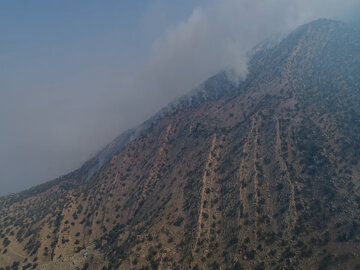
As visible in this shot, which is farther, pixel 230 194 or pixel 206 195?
pixel 206 195

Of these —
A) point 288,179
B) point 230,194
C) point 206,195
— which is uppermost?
point 206,195

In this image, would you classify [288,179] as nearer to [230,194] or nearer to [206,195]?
[230,194]

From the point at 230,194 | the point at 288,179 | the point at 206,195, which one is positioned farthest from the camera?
the point at 206,195

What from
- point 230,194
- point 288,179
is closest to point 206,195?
point 230,194

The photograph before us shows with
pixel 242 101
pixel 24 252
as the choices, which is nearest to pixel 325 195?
pixel 242 101

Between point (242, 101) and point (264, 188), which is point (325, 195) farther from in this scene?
point (242, 101)

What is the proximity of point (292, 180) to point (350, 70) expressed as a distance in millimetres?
98249

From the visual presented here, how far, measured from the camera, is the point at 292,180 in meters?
101

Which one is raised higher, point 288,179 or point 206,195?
point 206,195

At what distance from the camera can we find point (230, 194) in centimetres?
10600

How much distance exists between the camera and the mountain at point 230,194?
84.0 m

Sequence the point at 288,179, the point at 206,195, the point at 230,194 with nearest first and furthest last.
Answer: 1. the point at 288,179
2. the point at 230,194
3. the point at 206,195

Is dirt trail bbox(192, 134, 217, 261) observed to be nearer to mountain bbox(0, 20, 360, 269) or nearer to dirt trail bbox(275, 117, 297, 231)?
mountain bbox(0, 20, 360, 269)

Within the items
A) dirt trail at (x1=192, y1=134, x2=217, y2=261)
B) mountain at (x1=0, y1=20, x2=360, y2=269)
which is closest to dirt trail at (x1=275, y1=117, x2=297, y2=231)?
mountain at (x1=0, y1=20, x2=360, y2=269)
